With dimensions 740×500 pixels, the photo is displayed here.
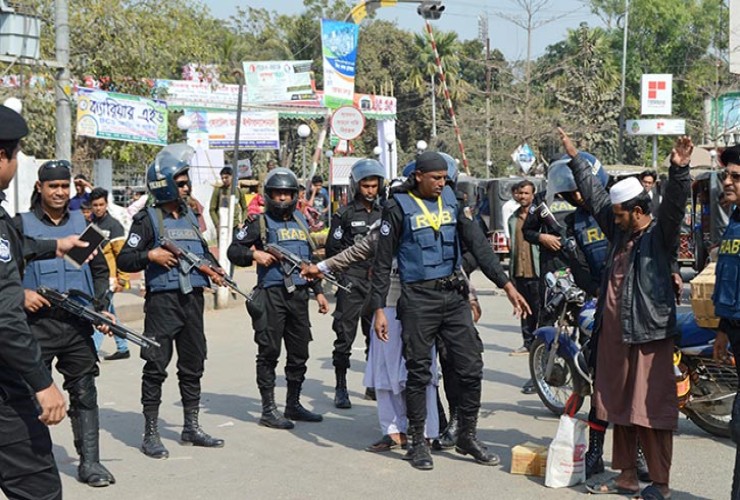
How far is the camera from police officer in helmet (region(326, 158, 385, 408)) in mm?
8938

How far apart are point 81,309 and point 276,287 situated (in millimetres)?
2123

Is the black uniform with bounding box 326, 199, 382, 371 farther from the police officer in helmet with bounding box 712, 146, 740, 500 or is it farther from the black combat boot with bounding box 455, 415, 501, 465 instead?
the police officer in helmet with bounding box 712, 146, 740, 500

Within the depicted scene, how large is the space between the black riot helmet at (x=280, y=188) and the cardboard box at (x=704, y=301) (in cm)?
317

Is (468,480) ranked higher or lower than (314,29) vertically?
lower

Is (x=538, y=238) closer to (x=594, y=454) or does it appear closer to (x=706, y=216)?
(x=594, y=454)

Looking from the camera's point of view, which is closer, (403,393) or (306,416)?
(403,393)

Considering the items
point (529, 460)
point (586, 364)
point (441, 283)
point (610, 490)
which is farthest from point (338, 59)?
point (610, 490)

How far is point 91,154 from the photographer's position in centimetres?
3133

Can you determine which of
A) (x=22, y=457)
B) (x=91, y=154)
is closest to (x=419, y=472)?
(x=22, y=457)

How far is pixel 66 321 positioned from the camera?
660 cm

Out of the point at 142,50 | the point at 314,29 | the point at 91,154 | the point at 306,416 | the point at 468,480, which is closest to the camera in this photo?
the point at 468,480

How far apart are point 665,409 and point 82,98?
47.3ft

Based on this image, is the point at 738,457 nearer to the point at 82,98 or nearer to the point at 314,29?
the point at 82,98


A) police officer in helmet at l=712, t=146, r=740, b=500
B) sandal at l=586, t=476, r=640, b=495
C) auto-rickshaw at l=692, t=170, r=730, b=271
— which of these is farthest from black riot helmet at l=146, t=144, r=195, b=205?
auto-rickshaw at l=692, t=170, r=730, b=271
